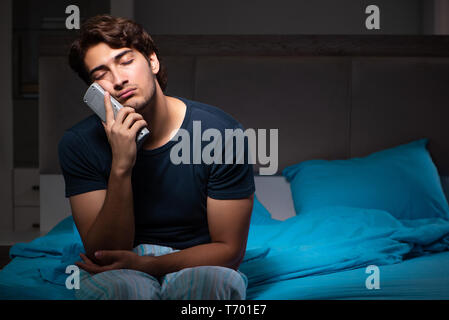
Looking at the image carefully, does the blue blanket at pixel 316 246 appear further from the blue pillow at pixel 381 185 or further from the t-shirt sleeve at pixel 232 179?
the t-shirt sleeve at pixel 232 179

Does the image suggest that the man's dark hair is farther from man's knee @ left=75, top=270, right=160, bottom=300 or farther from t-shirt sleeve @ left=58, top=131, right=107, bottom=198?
man's knee @ left=75, top=270, right=160, bottom=300

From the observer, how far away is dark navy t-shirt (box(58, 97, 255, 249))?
100 centimetres

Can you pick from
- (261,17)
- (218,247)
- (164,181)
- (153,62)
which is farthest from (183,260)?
(261,17)

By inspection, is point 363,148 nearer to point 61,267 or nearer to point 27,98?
point 61,267

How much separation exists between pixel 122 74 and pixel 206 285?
492 millimetres

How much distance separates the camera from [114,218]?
933 mm

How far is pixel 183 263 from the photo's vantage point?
92 centimetres

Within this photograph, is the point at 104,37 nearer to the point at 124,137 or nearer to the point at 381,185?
the point at 124,137

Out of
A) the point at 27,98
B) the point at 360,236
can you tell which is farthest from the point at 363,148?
the point at 27,98

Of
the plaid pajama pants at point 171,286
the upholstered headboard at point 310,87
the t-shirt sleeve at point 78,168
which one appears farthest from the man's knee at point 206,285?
the upholstered headboard at point 310,87

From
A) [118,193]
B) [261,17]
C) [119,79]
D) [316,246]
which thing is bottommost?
[316,246]

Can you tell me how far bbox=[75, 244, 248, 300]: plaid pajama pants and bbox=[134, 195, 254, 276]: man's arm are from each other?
47mm

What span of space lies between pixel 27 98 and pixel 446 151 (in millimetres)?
2504

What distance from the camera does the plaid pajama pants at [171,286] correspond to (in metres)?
0.81
